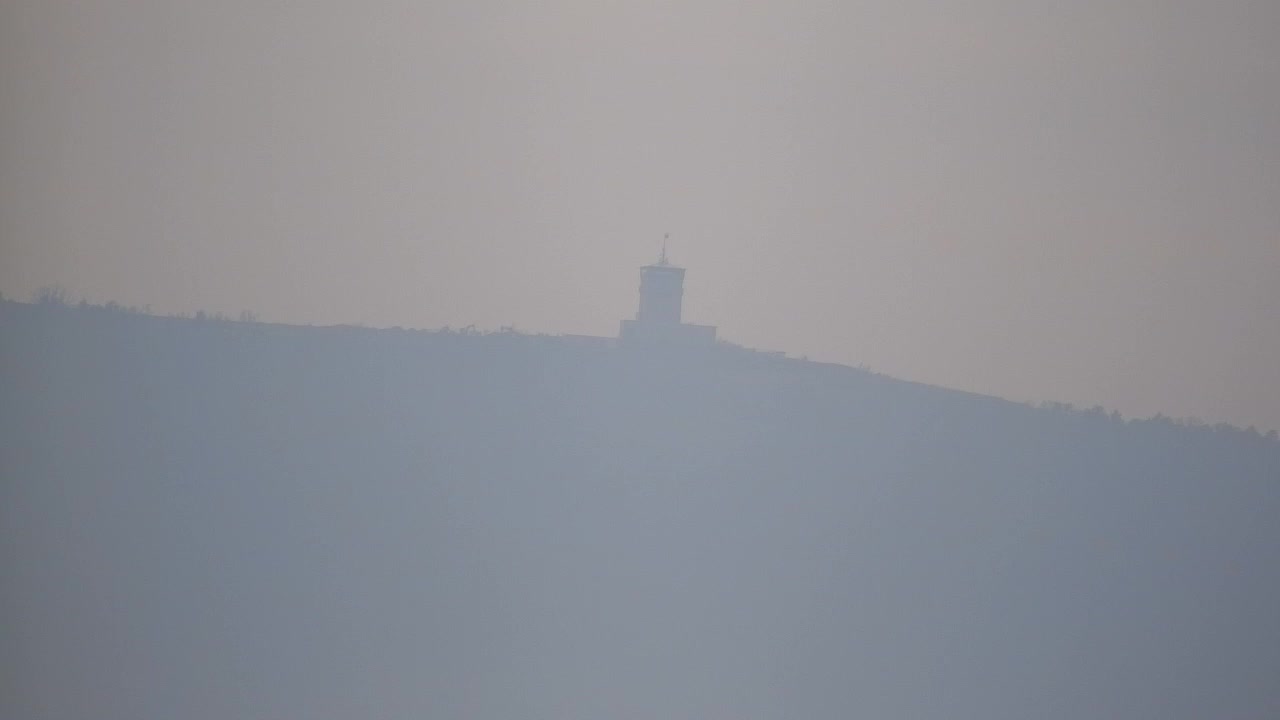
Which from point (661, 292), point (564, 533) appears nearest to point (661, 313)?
point (661, 292)

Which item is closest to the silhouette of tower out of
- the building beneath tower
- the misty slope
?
the building beneath tower

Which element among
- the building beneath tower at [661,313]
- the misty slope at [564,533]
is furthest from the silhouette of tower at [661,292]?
the misty slope at [564,533]

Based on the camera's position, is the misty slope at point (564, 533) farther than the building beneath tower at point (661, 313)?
No

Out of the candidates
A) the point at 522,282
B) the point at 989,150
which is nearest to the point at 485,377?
the point at 522,282

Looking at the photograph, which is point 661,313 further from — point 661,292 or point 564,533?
point 564,533

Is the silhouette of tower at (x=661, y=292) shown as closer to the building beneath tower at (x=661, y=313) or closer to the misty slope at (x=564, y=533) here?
the building beneath tower at (x=661, y=313)

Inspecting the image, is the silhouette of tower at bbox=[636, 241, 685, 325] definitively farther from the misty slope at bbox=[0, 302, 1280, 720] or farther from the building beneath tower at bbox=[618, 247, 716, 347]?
the misty slope at bbox=[0, 302, 1280, 720]

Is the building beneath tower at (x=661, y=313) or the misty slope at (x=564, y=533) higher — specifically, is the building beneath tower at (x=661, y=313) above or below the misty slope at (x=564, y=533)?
above

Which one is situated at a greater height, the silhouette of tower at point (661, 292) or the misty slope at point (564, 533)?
the silhouette of tower at point (661, 292)
